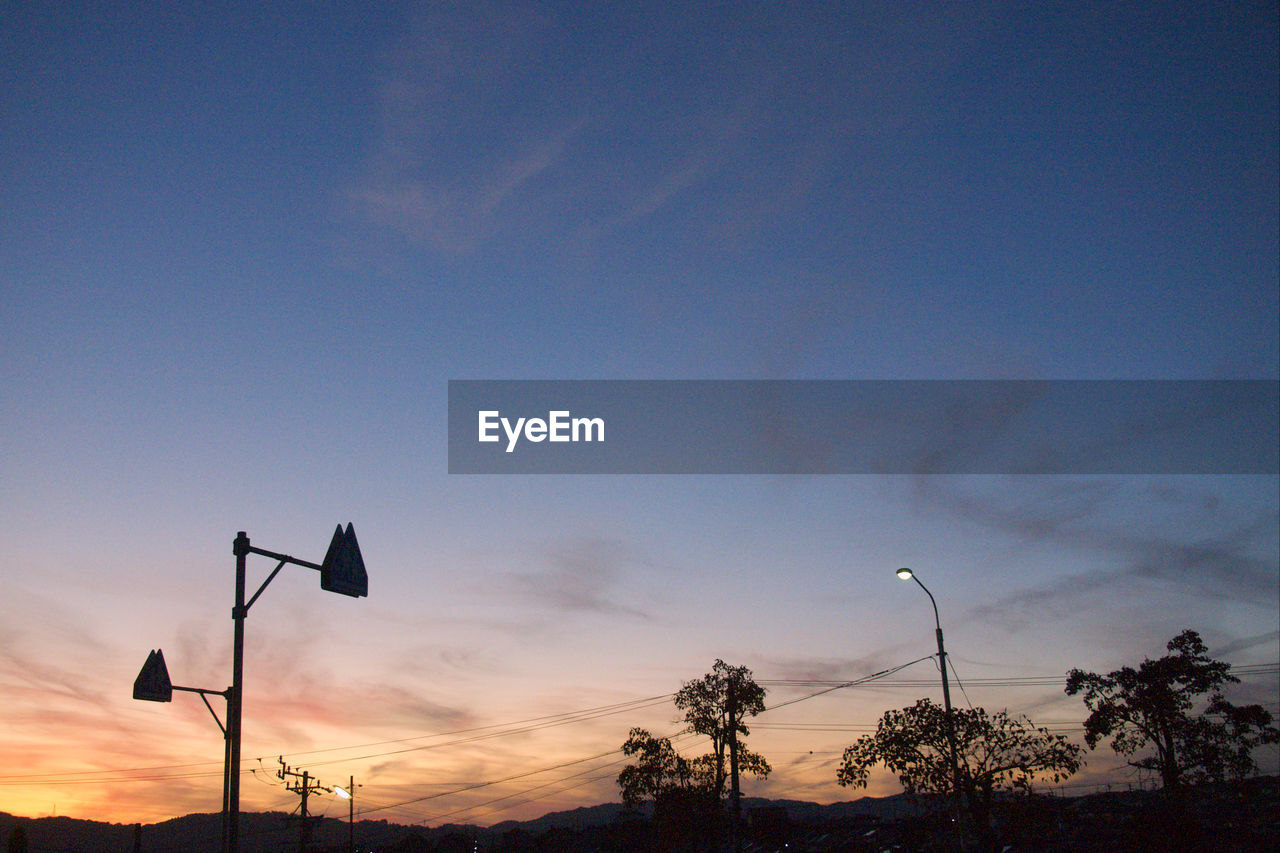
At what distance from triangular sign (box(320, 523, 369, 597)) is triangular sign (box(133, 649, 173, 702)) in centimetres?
543

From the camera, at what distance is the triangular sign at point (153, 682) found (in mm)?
18188

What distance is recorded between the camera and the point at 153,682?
18.4 meters

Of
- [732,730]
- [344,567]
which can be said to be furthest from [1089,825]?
[344,567]

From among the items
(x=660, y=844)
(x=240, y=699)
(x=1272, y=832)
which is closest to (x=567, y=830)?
(x=660, y=844)

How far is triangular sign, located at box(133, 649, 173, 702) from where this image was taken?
18.2 meters

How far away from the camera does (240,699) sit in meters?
16.5

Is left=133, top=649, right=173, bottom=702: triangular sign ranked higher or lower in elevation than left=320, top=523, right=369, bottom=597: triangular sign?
lower

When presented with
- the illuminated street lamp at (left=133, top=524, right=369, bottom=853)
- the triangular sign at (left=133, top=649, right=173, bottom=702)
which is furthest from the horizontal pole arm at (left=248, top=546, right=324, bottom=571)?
the triangular sign at (left=133, top=649, right=173, bottom=702)

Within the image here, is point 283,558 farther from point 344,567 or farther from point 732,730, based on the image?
point 732,730

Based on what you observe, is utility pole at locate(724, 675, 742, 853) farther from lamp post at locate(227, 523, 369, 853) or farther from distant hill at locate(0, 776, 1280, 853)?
lamp post at locate(227, 523, 369, 853)

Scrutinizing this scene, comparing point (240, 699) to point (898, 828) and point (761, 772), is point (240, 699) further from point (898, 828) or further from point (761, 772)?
point (898, 828)

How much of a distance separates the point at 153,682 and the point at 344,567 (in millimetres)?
5765

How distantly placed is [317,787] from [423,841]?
6757 cm

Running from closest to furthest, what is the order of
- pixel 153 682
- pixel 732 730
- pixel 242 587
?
pixel 242 587 → pixel 153 682 → pixel 732 730
